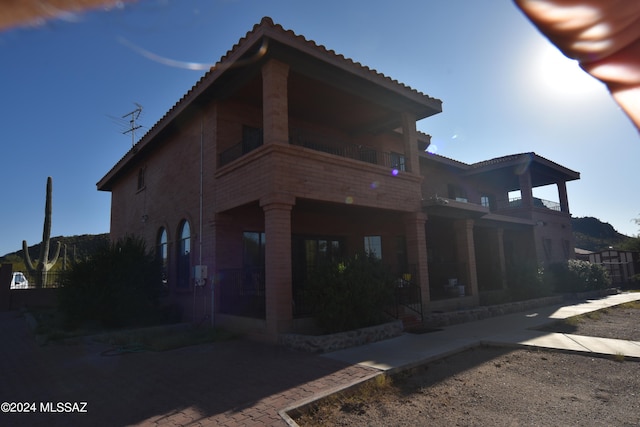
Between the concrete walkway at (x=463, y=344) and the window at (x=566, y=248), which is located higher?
the window at (x=566, y=248)

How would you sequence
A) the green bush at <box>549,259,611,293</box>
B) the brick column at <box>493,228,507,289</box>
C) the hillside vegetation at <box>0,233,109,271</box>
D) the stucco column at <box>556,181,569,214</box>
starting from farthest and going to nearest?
the hillside vegetation at <box>0,233,109,271</box>
the stucco column at <box>556,181,569,214</box>
the green bush at <box>549,259,611,293</box>
the brick column at <box>493,228,507,289</box>

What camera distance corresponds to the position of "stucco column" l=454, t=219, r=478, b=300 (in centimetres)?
1402

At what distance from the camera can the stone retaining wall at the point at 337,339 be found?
7.91 meters

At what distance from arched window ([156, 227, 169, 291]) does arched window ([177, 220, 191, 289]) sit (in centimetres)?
64

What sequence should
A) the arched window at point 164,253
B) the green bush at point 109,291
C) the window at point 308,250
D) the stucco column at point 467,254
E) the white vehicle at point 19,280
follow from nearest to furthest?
the green bush at point 109,291 → the window at point 308,250 → the stucco column at point 467,254 → the arched window at point 164,253 → the white vehicle at point 19,280

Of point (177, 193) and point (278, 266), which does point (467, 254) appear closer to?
point (278, 266)

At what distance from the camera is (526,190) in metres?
19.7

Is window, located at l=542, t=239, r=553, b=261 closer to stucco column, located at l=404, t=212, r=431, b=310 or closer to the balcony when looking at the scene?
the balcony

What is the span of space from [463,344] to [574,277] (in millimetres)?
12986

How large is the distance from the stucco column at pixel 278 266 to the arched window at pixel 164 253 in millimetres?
6459

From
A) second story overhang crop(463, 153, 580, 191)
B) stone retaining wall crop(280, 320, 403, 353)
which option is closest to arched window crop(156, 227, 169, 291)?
stone retaining wall crop(280, 320, 403, 353)

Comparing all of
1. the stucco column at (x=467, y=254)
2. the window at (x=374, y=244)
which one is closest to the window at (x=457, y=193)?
the stucco column at (x=467, y=254)

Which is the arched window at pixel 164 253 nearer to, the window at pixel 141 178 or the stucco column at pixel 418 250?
the window at pixel 141 178

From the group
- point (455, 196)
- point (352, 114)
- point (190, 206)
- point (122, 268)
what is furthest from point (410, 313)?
point (455, 196)
